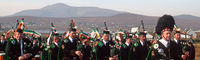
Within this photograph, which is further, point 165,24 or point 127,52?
point 127,52

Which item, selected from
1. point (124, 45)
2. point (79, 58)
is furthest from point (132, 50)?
point (79, 58)

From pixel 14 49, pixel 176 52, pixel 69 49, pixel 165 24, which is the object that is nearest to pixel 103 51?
pixel 69 49

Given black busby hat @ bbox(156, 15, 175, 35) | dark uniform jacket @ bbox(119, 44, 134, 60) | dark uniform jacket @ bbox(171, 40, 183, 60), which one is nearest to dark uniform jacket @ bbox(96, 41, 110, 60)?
dark uniform jacket @ bbox(119, 44, 134, 60)

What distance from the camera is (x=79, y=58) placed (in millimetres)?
11250

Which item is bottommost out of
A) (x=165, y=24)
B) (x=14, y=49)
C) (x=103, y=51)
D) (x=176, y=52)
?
(x=103, y=51)

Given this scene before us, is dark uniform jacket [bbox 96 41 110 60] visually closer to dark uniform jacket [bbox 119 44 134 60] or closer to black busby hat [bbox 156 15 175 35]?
dark uniform jacket [bbox 119 44 134 60]

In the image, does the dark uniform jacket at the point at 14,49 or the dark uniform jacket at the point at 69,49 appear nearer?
the dark uniform jacket at the point at 14,49

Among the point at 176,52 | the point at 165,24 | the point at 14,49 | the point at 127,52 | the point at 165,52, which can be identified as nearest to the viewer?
the point at 165,52

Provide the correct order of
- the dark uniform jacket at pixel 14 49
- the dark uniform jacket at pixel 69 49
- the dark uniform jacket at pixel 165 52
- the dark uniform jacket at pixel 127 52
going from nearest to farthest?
the dark uniform jacket at pixel 165 52 < the dark uniform jacket at pixel 14 49 < the dark uniform jacket at pixel 69 49 < the dark uniform jacket at pixel 127 52

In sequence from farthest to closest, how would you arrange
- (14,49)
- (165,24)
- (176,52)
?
1. (14,49)
2. (165,24)
3. (176,52)

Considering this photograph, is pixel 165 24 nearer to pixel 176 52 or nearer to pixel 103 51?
pixel 176 52

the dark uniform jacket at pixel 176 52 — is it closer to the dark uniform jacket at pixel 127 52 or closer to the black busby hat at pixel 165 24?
the black busby hat at pixel 165 24

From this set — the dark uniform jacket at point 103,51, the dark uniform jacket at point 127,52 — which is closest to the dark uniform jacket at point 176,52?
the dark uniform jacket at point 103,51

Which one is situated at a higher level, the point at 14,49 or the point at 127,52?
the point at 14,49
